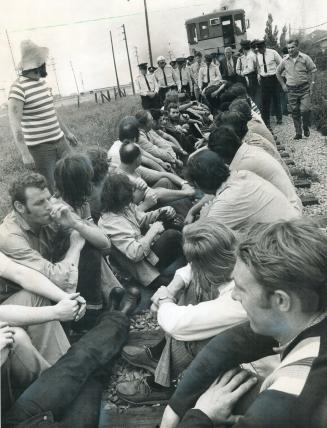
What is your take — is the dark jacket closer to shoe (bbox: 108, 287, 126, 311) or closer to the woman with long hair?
shoe (bbox: 108, 287, 126, 311)

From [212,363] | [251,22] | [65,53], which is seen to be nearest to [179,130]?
[65,53]

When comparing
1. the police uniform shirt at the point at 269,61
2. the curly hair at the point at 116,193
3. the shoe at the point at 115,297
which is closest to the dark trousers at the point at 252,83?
the police uniform shirt at the point at 269,61

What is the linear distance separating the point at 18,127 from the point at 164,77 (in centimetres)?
848

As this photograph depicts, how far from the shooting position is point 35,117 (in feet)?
12.9

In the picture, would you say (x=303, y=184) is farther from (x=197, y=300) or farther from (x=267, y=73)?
(x=267, y=73)

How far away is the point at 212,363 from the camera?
4.95ft

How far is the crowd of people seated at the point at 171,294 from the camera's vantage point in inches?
49.0

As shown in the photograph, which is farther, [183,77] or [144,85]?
[183,77]

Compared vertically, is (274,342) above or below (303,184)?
above

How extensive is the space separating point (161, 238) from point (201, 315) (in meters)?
1.68

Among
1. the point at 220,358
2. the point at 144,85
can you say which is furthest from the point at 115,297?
the point at 144,85

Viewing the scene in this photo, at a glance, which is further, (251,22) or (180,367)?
(251,22)

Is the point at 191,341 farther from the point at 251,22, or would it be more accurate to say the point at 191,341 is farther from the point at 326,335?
the point at 251,22

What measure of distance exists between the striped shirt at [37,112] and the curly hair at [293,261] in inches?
112
